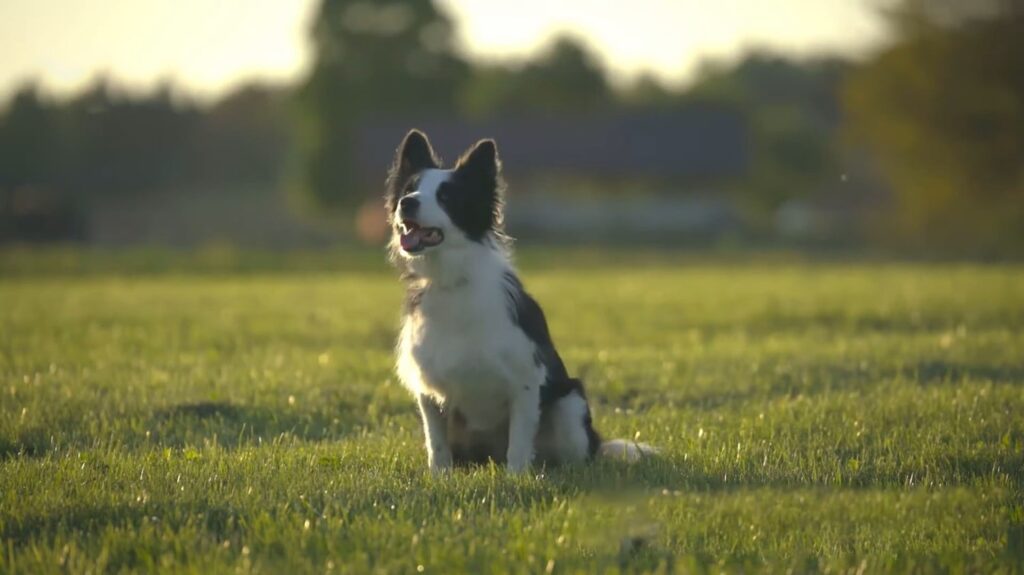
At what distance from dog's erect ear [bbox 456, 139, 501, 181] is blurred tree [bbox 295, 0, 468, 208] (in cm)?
6348

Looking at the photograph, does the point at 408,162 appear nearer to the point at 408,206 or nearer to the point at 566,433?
the point at 408,206

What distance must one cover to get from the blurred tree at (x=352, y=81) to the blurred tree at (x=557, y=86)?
11.8 meters

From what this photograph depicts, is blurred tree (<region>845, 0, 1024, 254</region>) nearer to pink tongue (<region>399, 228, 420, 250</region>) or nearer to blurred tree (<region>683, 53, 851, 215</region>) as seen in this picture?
blurred tree (<region>683, 53, 851, 215</region>)

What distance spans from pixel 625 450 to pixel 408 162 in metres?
2.46

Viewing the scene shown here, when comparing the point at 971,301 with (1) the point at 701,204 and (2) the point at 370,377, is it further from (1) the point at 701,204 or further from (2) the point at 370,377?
(1) the point at 701,204

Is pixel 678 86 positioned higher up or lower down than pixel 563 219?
higher up

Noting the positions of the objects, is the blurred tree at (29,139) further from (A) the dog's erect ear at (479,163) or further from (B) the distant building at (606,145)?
(A) the dog's erect ear at (479,163)

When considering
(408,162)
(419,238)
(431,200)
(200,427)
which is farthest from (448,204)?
(200,427)

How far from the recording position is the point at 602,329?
1906cm

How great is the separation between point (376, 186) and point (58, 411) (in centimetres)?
6208

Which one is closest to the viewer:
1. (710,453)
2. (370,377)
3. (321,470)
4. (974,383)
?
(321,470)

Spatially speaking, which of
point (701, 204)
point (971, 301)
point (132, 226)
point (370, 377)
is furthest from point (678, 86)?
point (370, 377)

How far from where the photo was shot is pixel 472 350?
8016 millimetres

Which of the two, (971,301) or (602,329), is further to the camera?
(971,301)
